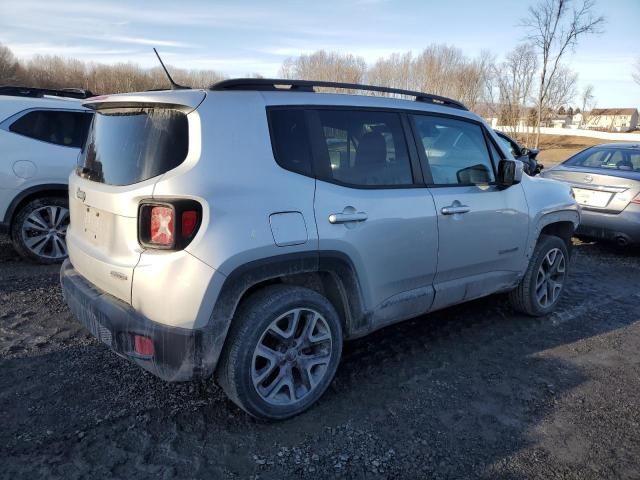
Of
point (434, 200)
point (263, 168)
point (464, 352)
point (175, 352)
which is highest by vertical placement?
point (263, 168)

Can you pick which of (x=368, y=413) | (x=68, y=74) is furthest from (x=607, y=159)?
(x=68, y=74)

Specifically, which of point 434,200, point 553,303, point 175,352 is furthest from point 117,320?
point 553,303

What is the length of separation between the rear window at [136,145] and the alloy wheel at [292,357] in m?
1.03

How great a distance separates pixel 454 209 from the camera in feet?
11.5

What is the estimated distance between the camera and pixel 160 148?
2.60 metres

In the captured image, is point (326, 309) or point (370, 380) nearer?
point (326, 309)

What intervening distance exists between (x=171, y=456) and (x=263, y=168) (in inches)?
60.7

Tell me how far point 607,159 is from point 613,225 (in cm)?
166

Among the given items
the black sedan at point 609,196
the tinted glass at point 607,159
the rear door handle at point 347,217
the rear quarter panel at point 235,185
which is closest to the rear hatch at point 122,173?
the rear quarter panel at point 235,185

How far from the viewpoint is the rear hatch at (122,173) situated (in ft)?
8.39

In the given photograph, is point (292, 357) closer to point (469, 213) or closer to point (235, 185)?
point (235, 185)

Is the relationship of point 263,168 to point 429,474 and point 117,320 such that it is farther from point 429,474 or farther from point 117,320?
point 429,474

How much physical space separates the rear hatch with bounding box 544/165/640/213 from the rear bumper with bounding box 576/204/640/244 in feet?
0.26

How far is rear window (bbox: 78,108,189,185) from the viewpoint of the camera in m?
2.57
